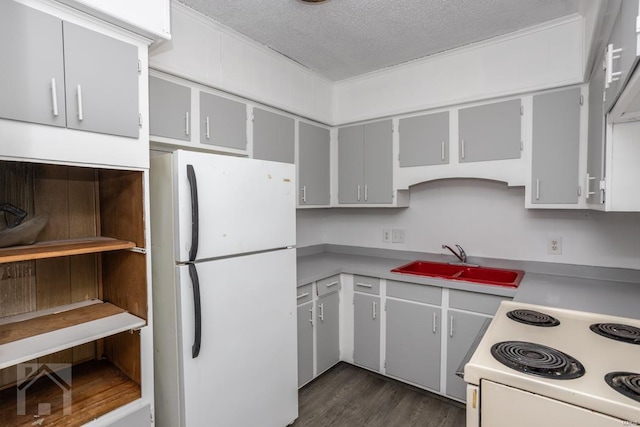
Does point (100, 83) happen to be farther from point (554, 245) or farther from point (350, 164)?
point (554, 245)

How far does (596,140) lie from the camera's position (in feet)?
5.58

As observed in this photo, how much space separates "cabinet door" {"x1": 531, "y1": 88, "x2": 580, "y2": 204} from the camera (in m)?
2.04

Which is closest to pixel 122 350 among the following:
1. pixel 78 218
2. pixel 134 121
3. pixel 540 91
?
pixel 78 218

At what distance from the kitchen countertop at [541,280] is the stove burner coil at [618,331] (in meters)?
0.18

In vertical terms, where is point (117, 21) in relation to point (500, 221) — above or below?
above

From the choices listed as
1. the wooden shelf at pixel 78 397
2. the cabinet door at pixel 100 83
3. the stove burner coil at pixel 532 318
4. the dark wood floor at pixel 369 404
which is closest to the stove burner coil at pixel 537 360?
the stove burner coil at pixel 532 318

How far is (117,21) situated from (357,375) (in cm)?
273

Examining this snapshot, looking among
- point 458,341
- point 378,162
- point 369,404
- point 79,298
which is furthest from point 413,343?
point 79,298

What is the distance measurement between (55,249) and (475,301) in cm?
226

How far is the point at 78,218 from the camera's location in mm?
1577

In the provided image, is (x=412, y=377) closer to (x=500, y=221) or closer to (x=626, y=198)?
(x=500, y=221)

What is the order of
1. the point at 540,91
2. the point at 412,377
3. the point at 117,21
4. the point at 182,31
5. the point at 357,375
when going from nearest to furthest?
the point at 117,21
the point at 182,31
the point at 540,91
the point at 412,377
the point at 357,375

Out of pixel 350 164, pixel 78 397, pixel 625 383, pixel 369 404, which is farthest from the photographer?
pixel 350 164

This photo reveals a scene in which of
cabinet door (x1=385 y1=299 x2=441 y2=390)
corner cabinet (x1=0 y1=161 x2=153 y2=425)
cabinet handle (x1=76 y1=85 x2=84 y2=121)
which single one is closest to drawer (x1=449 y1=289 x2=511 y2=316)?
cabinet door (x1=385 y1=299 x2=441 y2=390)
